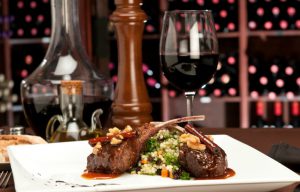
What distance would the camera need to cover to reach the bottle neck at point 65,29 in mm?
1298

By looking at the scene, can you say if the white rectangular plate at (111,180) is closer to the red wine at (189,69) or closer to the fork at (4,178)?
the fork at (4,178)

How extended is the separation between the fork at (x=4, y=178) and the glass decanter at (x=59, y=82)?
0.37 meters

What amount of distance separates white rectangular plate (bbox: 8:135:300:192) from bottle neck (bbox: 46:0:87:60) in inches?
13.9

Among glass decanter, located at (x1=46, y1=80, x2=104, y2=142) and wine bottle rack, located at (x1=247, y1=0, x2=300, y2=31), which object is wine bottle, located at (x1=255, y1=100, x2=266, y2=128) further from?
glass decanter, located at (x1=46, y1=80, x2=104, y2=142)

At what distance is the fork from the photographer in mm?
864

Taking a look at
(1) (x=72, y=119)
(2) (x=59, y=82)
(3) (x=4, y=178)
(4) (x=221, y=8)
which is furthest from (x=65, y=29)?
(4) (x=221, y=8)

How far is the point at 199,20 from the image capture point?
1094 mm

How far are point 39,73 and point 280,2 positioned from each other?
105 inches

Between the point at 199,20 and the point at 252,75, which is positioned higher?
the point at 199,20

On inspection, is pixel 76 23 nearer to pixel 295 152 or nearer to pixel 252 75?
pixel 295 152

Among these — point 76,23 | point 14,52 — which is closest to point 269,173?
point 76,23

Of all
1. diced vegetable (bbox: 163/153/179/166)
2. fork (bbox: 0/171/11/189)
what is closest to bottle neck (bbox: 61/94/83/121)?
fork (bbox: 0/171/11/189)

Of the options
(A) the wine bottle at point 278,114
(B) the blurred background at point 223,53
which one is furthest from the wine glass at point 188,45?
(A) the wine bottle at point 278,114

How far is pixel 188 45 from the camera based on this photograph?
1.11 metres
